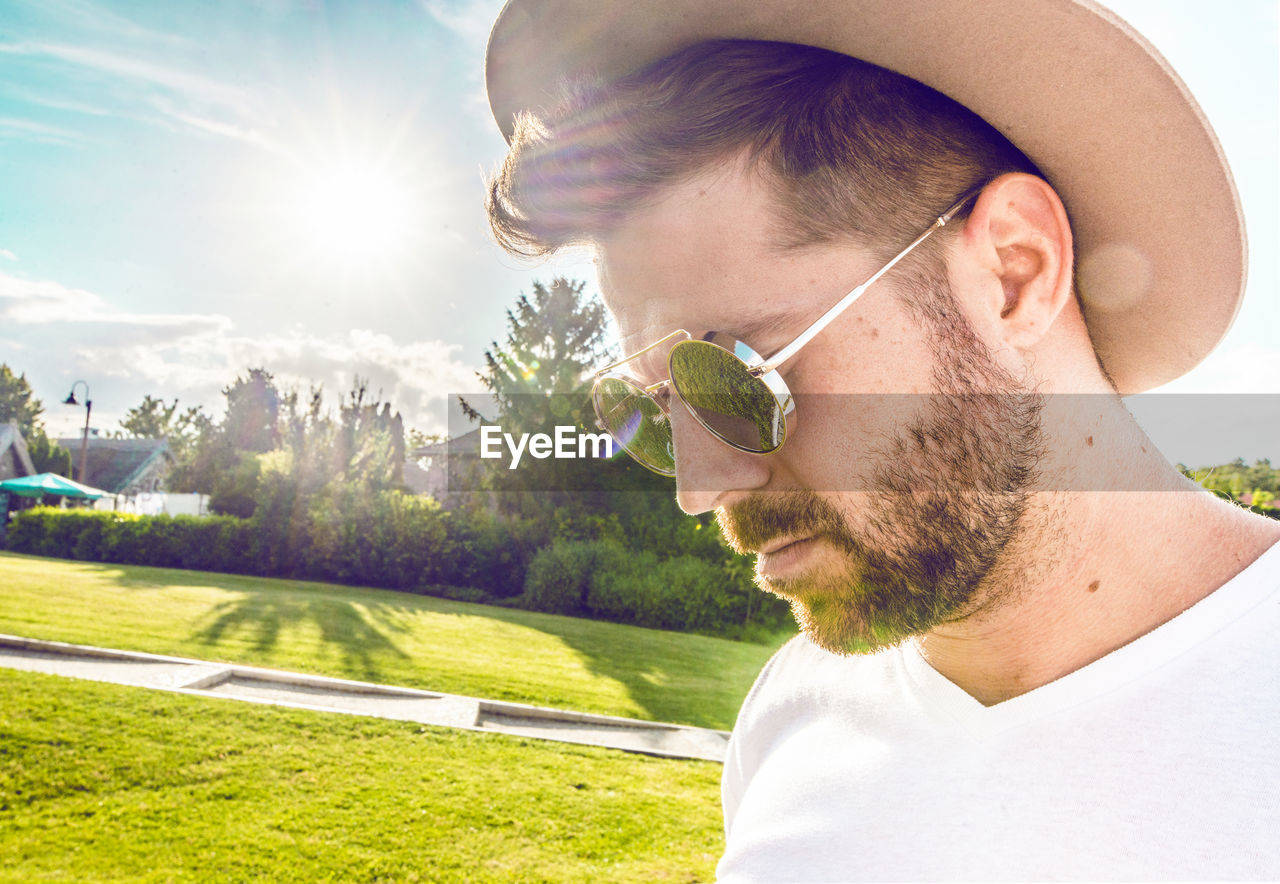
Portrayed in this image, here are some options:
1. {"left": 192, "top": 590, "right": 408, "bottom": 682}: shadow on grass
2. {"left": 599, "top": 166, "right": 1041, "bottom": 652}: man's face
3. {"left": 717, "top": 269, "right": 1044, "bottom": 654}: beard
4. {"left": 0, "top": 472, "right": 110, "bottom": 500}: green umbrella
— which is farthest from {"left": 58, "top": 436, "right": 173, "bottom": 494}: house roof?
{"left": 717, "top": 269, "right": 1044, "bottom": 654}: beard

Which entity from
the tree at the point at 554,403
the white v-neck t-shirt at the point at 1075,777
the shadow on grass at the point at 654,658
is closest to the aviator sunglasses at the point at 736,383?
the white v-neck t-shirt at the point at 1075,777

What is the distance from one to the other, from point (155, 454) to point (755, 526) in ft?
199

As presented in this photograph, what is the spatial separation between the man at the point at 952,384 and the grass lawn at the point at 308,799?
3.96 metres

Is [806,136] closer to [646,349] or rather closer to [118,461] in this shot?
[646,349]

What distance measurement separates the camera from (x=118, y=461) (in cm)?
5106

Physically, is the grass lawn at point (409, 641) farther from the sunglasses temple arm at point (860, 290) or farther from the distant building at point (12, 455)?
the distant building at point (12, 455)

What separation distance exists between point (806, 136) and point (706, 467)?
0.66 metres

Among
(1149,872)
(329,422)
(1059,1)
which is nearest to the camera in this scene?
(1149,872)

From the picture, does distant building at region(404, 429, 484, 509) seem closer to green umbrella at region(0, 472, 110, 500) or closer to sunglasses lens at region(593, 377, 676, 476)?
green umbrella at region(0, 472, 110, 500)

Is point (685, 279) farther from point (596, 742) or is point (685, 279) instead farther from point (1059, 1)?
point (596, 742)

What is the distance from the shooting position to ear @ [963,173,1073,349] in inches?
50.9

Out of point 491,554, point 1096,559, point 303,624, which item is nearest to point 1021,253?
point 1096,559

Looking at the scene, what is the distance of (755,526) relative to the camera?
1.50 metres

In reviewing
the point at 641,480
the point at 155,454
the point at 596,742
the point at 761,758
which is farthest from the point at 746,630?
the point at 155,454
